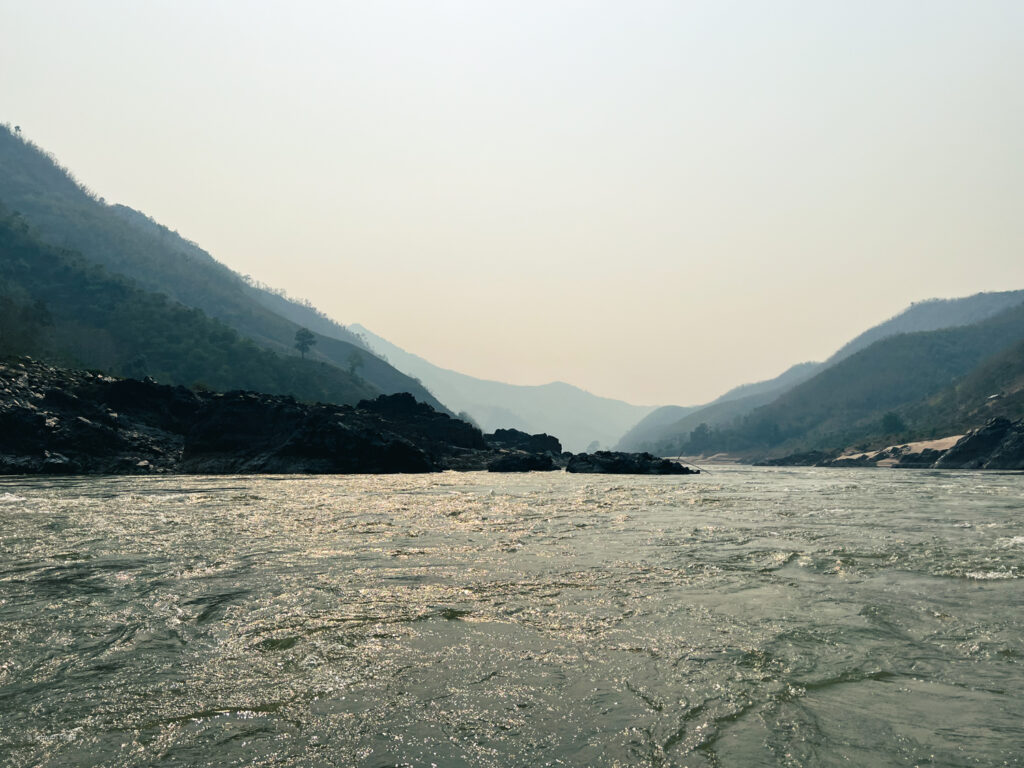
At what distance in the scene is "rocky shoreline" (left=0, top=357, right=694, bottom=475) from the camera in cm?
4691

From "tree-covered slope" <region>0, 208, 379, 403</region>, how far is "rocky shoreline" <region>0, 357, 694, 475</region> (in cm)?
7739

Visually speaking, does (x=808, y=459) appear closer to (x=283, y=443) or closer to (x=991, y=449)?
(x=991, y=449)

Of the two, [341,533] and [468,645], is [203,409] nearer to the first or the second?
[341,533]

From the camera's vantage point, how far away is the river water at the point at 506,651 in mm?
5039

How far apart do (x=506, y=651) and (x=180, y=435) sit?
207ft

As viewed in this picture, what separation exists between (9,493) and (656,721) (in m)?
32.1

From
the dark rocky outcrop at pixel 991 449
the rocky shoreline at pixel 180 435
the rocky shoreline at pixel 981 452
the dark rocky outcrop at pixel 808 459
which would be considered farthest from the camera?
the dark rocky outcrop at pixel 808 459

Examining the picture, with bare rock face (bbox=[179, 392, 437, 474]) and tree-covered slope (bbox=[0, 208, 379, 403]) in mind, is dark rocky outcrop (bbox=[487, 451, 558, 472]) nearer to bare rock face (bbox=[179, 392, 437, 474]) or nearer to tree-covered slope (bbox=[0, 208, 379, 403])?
bare rock face (bbox=[179, 392, 437, 474])

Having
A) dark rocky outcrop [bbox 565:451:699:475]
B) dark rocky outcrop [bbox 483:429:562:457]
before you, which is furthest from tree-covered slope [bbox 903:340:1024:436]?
dark rocky outcrop [bbox 565:451:699:475]

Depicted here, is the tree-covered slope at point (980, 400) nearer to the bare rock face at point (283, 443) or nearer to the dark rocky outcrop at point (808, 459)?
the dark rocky outcrop at point (808, 459)

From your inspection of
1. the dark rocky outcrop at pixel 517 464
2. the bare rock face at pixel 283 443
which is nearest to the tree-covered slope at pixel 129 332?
the bare rock face at pixel 283 443

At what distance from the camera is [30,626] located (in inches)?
320

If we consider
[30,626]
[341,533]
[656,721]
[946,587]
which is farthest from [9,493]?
[946,587]

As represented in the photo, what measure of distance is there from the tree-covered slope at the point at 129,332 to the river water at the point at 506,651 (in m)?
136
